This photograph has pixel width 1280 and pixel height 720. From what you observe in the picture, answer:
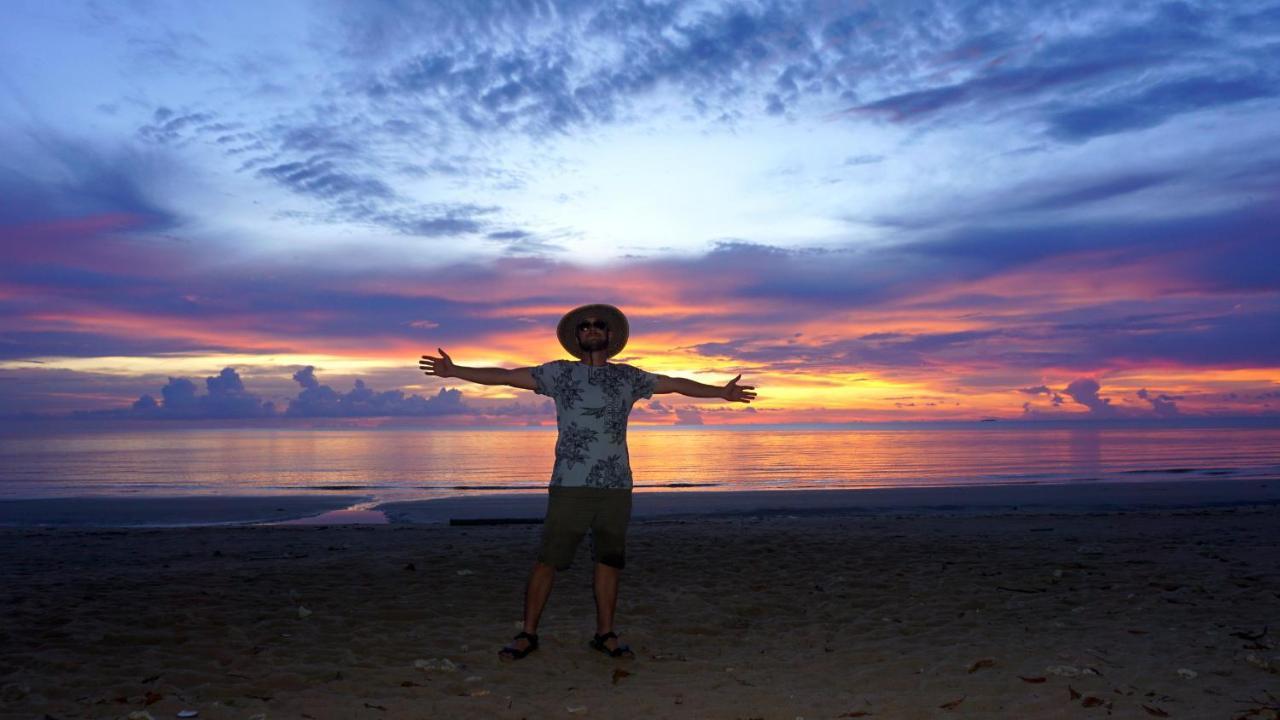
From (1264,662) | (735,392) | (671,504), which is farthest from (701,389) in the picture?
(671,504)

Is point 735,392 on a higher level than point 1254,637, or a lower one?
higher

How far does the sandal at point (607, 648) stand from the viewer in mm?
7012

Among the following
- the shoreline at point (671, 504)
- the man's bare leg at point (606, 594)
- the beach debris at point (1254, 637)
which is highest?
the man's bare leg at point (606, 594)

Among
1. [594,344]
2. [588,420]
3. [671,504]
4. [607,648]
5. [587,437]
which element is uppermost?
[594,344]

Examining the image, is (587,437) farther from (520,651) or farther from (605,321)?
(520,651)

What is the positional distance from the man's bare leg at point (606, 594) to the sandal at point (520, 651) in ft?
1.75

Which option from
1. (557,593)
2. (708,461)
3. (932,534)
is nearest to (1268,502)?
(932,534)

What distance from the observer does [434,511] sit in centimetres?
2531

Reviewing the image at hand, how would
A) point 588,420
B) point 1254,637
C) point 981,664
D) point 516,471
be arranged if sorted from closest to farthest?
point 981,664, point 588,420, point 1254,637, point 516,471

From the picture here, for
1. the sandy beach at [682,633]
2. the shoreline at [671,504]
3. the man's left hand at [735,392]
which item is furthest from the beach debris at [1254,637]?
the shoreline at [671,504]

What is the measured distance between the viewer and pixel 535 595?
6.93 metres

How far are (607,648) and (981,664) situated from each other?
2.88 m

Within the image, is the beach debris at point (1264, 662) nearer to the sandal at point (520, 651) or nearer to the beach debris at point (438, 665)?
the sandal at point (520, 651)

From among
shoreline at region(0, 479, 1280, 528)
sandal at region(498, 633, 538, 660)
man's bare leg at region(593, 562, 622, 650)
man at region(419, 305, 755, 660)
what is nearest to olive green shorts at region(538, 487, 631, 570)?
man at region(419, 305, 755, 660)
